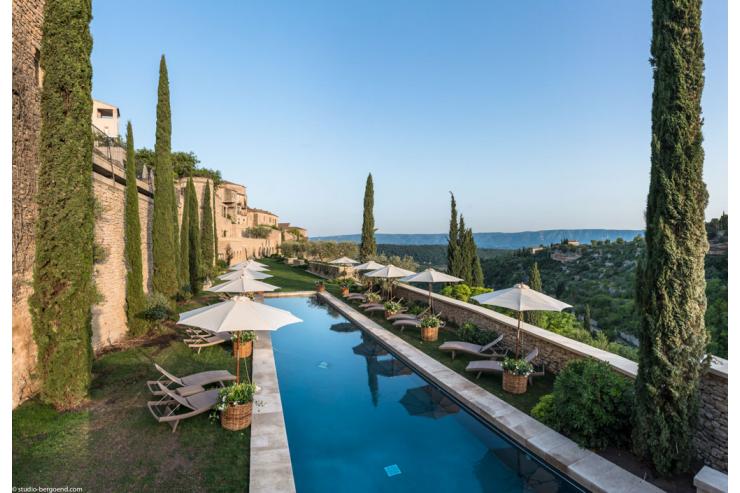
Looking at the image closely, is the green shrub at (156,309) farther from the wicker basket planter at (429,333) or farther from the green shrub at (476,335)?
the green shrub at (476,335)

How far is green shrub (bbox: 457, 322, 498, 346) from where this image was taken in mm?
9635

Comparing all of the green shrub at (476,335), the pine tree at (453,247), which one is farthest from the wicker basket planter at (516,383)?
the pine tree at (453,247)

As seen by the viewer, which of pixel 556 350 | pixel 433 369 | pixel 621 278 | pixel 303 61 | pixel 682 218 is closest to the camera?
pixel 682 218

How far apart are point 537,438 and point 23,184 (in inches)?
384

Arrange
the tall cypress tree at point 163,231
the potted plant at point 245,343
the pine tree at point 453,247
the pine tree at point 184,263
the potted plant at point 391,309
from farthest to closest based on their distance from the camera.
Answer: the pine tree at point 453,247, the pine tree at point 184,263, the potted plant at point 391,309, the tall cypress tree at point 163,231, the potted plant at point 245,343

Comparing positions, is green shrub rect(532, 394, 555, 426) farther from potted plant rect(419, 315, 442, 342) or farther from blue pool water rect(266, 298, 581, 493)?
potted plant rect(419, 315, 442, 342)

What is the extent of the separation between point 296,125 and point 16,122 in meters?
19.4

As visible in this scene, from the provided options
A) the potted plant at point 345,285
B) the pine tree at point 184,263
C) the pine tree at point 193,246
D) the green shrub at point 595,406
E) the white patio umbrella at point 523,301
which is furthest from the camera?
the potted plant at point 345,285

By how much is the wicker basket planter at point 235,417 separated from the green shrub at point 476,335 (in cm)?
668

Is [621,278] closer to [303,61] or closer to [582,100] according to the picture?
[582,100]

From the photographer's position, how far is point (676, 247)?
444 centimetres

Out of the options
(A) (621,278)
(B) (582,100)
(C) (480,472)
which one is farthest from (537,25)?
(A) (621,278)

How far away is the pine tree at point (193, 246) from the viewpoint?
19.1m

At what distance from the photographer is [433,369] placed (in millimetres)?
8289
